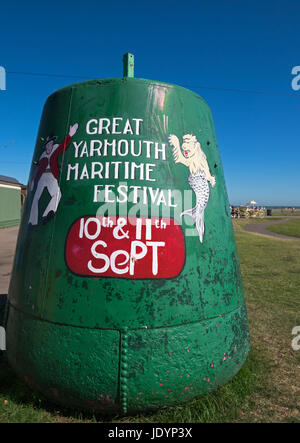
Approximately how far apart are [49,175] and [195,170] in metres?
1.30

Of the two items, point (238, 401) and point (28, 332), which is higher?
point (28, 332)

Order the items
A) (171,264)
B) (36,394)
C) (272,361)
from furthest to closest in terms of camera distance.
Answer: (272,361), (36,394), (171,264)

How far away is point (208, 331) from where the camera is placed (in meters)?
2.55

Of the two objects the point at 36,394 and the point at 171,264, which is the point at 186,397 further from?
the point at 36,394

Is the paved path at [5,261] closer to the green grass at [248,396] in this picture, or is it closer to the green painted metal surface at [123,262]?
the green grass at [248,396]

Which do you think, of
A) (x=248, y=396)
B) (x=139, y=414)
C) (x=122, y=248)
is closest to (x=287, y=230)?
(x=248, y=396)

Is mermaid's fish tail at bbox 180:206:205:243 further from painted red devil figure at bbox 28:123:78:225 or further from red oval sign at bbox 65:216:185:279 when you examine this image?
painted red devil figure at bbox 28:123:78:225

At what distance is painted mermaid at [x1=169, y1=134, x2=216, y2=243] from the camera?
2668 mm

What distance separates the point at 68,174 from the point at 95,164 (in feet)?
0.87

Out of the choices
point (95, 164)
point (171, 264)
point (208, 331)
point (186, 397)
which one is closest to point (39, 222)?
point (95, 164)

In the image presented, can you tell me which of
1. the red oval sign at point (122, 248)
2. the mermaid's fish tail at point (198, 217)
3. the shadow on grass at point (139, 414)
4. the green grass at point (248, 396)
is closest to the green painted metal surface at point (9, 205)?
the green grass at point (248, 396)

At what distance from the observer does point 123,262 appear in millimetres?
2396

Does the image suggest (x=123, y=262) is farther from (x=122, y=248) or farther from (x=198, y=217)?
(x=198, y=217)
